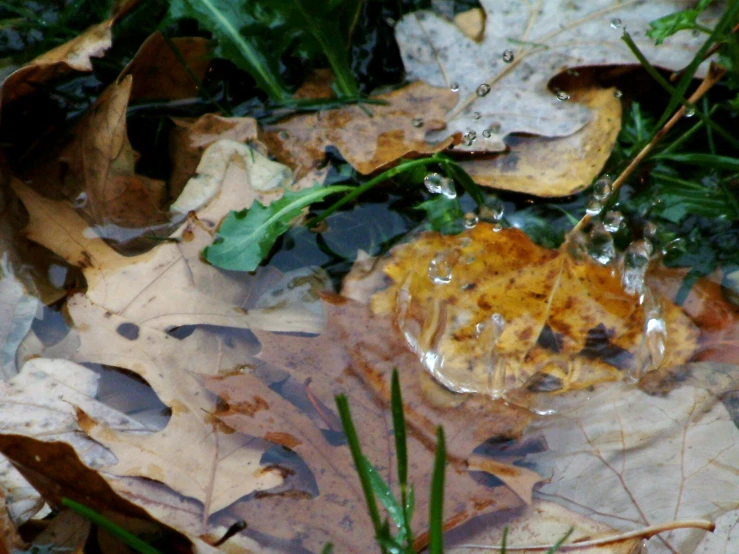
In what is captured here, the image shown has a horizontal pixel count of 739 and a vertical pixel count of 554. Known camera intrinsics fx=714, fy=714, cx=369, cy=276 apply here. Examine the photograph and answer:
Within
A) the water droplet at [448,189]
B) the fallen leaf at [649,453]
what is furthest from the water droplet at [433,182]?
the fallen leaf at [649,453]

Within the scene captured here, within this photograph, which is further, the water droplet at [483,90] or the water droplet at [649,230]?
the water droplet at [483,90]

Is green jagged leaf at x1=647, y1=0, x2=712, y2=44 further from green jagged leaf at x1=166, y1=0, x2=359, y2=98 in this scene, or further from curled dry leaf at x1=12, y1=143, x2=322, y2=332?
curled dry leaf at x1=12, y1=143, x2=322, y2=332

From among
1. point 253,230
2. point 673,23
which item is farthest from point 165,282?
point 673,23

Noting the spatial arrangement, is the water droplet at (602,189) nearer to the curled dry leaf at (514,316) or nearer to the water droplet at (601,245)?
the water droplet at (601,245)

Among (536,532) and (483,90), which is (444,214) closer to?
(483,90)

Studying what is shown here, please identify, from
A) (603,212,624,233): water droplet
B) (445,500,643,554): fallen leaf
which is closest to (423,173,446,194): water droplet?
(603,212,624,233): water droplet
